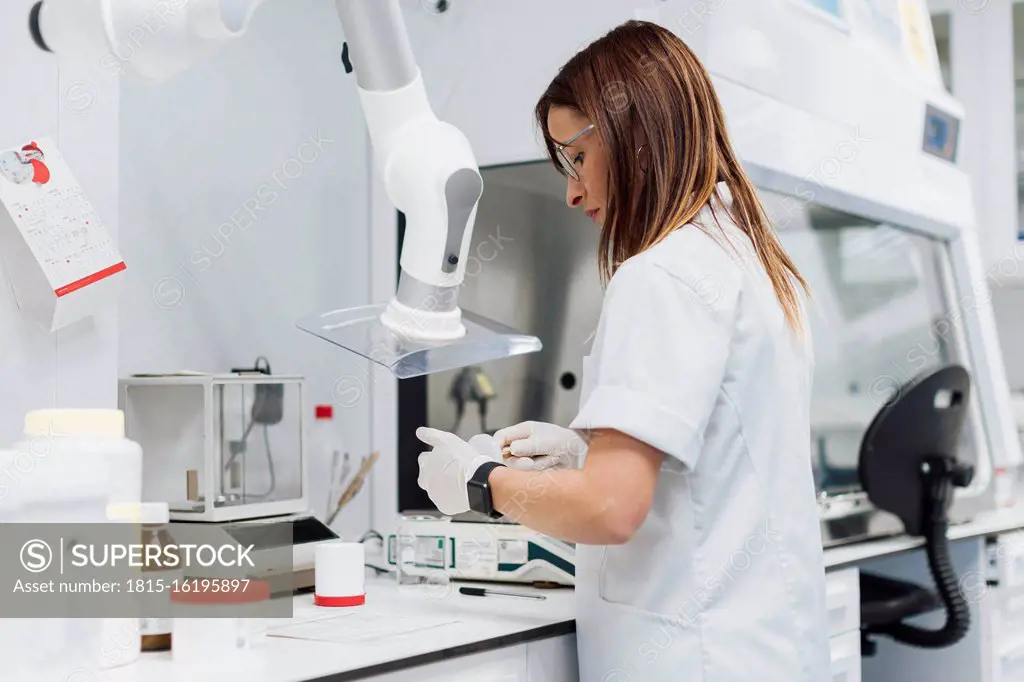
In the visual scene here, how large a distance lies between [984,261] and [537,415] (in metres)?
1.54

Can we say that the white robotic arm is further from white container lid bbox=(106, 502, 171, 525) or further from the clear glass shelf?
white container lid bbox=(106, 502, 171, 525)

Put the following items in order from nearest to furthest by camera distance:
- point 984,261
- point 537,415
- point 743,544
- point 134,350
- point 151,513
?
point 743,544
point 151,513
point 134,350
point 537,415
point 984,261

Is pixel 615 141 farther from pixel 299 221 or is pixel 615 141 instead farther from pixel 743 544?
pixel 299 221

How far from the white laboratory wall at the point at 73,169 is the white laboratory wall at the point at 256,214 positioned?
421 millimetres

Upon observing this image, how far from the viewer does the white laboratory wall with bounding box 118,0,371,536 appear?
2.04 meters

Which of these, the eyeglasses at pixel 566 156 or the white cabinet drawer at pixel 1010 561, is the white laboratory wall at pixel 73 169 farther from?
the white cabinet drawer at pixel 1010 561

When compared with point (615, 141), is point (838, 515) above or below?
below

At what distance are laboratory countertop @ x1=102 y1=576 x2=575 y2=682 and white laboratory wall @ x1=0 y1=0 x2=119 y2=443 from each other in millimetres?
423

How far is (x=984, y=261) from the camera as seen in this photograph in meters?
3.06

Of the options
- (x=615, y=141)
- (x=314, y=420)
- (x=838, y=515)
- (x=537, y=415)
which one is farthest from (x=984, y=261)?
(x=615, y=141)

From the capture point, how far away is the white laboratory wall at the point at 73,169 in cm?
145

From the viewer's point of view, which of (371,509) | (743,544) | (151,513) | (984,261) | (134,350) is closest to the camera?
(743,544)

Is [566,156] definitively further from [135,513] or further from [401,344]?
[135,513]

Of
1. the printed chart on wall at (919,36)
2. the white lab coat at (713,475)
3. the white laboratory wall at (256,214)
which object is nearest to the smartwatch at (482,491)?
the white lab coat at (713,475)
